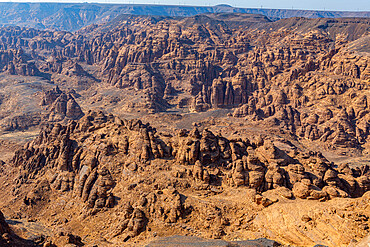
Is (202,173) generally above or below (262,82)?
below

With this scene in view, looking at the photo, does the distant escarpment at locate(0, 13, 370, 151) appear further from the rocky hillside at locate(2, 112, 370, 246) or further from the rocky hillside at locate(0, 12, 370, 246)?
the rocky hillside at locate(2, 112, 370, 246)

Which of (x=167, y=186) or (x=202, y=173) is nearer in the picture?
(x=167, y=186)

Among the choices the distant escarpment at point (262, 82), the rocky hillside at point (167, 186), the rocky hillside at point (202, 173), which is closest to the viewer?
the rocky hillside at point (202, 173)

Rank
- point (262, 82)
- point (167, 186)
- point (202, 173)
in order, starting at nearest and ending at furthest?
point (167, 186) < point (202, 173) < point (262, 82)

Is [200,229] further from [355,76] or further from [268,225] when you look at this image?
[355,76]

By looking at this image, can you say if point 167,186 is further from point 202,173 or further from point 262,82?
point 262,82

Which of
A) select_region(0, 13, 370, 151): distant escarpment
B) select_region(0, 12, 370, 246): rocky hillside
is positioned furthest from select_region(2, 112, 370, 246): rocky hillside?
select_region(0, 13, 370, 151): distant escarpment

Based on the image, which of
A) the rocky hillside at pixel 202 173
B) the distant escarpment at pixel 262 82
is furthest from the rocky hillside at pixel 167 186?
the distant escarpment at pixel 262 82

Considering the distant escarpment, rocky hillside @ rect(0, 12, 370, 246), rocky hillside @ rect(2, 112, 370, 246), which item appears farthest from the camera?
the distant escarpment

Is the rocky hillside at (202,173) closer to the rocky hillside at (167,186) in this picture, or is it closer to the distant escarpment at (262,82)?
the rocky hillside at (167,186)

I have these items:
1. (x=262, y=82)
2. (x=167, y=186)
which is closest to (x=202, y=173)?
(x=167, y=186)

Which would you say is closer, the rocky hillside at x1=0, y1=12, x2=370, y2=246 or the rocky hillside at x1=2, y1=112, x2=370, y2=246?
the rocky hillside at x1=0, y1=12, x2=370, y2=246
